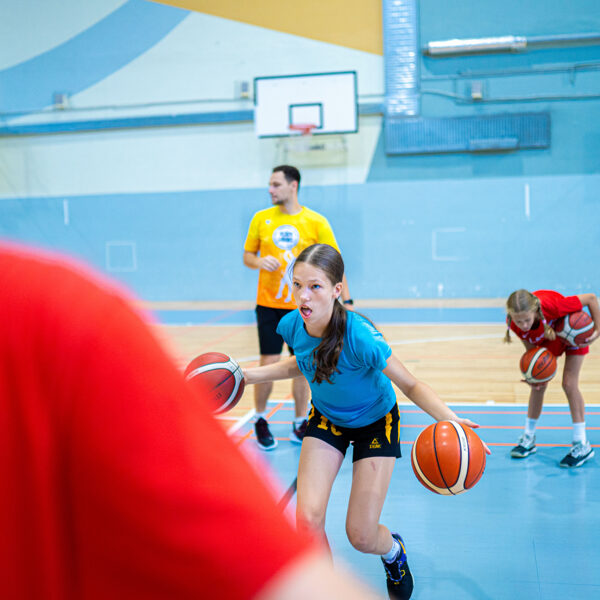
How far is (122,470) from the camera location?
1.43 ft

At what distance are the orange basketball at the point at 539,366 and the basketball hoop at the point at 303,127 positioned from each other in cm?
888

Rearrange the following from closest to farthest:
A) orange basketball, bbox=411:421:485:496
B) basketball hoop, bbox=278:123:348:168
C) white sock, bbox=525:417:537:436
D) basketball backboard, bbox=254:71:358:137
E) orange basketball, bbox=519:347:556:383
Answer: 1. orange basketball, bbox=411:421:485:496
2. orange basketball, bbox=519:347:556:383
3. white sock, bbox=525:417:537:436
4. basketball backboard, bbox=254:71:358:137
5. basketball hoop, bbox=278:123:348:168

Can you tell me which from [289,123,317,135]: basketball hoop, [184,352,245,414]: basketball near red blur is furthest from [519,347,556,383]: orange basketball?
[289,123,317,135]: basketball hoop

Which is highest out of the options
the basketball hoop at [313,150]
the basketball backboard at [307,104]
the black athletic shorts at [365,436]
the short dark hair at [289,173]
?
the basketball backboard at [307,104]

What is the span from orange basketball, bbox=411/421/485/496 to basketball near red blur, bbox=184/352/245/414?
84 centimetres

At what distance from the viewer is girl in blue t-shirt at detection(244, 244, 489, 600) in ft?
9.66

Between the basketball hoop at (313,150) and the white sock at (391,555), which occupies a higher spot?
the basketball hoop at (313,150)

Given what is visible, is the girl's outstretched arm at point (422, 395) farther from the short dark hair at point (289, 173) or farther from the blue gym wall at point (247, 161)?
the blue gym wall at point (247, 161)

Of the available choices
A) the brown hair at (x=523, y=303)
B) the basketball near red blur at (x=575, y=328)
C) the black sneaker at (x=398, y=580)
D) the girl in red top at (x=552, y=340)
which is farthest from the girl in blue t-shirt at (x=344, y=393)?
the basketball near red blur at (x=575, y=328)

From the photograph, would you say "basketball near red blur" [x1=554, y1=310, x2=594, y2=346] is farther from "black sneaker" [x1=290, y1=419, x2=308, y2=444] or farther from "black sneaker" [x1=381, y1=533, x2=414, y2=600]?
"black sneaker" [x1=381, y1=533, x2=414, y2=600]

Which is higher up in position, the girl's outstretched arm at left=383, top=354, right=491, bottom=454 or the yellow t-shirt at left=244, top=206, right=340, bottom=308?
the yellow t-shirt at left=244, top=206, right=340, bottom=308

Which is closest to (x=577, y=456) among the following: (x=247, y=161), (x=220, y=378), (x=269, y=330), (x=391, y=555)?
(x=391, y=555)

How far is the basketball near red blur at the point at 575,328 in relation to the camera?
441cm

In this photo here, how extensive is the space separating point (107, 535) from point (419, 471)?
2.50 m
